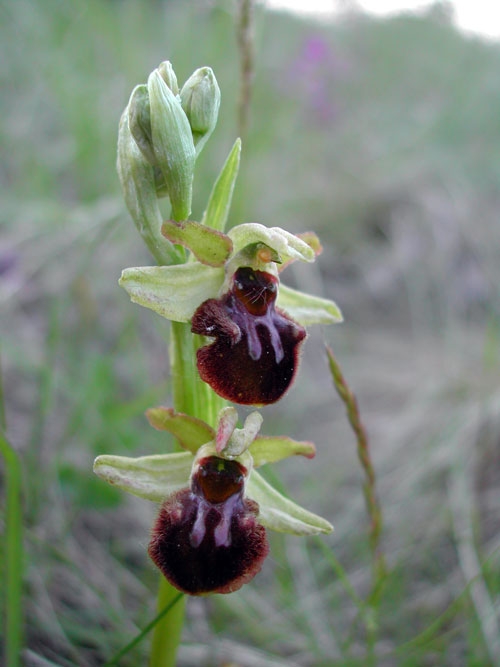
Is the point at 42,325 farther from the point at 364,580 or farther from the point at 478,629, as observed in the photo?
the point at 478,629

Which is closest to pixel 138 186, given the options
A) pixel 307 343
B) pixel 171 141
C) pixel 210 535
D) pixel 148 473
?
pixel 171 141

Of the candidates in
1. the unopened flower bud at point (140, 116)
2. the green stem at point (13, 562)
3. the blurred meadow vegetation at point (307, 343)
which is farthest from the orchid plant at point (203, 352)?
the blurred meadow vegetation at point (307, 343)

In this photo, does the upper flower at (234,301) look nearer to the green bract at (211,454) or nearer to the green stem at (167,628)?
the green bract at (211,454)

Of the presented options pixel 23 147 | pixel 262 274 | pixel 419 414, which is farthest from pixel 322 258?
pixel 262 274

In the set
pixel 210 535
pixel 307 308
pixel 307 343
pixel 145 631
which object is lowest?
pixel 145 631

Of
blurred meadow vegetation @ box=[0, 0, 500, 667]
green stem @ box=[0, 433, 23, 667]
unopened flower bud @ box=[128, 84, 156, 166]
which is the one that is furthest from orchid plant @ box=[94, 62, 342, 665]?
blurred meadow vegetation @ box=[0, 0, 500, 667]

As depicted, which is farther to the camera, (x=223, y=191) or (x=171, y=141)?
(x=223, y=191)

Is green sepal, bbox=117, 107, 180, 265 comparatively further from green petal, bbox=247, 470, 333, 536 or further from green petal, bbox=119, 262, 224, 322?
green petal, bbox=247, 470, 333, 536

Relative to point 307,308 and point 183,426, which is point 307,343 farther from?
point 183,426

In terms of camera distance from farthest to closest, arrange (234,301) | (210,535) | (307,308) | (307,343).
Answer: (307,343), (307,308), (234,301), (210,535)


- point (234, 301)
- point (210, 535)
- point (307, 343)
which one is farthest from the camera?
point (307, 343)
